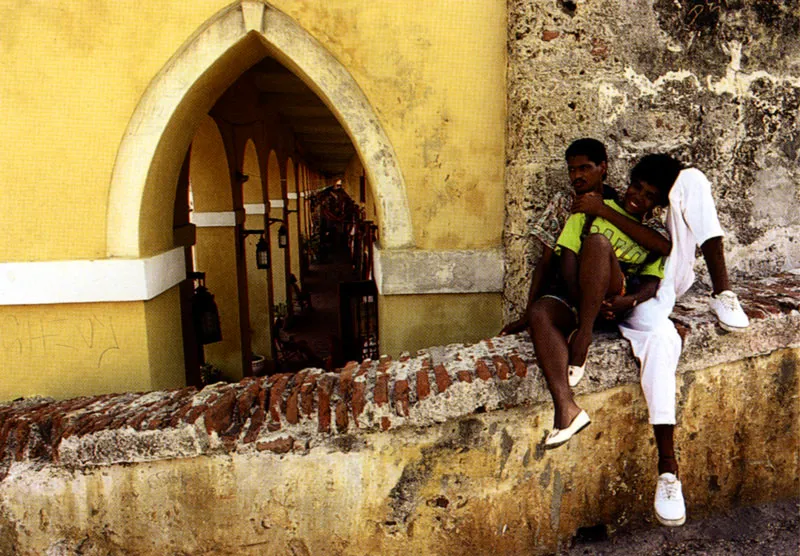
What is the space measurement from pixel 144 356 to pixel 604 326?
2.82 meters

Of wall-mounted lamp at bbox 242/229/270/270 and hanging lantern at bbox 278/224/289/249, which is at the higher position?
hanging lantern at bbox 278/224/289/249

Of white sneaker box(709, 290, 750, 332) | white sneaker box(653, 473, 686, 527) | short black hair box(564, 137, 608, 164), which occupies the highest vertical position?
short black hair box(564, 137, 608, 164)

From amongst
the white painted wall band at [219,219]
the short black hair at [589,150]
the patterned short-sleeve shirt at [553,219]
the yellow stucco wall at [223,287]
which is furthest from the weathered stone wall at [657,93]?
the yellow stucco wall at [223,287]

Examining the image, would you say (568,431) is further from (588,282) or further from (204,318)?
(204,318)

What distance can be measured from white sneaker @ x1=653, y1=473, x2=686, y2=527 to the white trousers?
243mm

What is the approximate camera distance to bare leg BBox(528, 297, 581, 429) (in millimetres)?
2402

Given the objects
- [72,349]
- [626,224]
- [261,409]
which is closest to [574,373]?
[626,224]

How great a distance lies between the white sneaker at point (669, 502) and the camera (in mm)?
2402

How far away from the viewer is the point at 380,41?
3.53 metres

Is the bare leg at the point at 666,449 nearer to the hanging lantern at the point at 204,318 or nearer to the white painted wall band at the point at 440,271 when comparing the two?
the white painted wall band at the point at 440,271

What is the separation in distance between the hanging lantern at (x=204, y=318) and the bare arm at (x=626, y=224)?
12.5ft

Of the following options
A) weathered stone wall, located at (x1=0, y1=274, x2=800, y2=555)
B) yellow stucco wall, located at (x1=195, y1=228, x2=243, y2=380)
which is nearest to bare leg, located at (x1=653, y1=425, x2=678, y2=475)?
weathered stone wall, located at (x1=0, y1=274, x2=800, y2=555)

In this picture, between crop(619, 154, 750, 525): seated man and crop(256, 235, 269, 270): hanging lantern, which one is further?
crop(256, 235, 269, 270): hanging lantern

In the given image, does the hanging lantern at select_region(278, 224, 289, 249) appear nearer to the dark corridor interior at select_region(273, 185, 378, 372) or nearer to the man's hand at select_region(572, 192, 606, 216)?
the dark corridor interior at select_region(273, 185, 378, 372)
